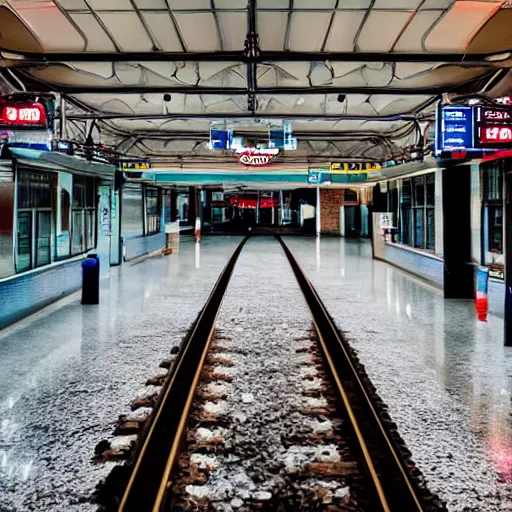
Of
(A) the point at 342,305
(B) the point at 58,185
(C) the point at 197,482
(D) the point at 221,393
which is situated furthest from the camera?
(B) the point at 58,185

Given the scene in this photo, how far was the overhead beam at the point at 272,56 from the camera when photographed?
21.3 ft

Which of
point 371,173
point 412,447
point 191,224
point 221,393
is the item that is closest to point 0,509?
point 221,393

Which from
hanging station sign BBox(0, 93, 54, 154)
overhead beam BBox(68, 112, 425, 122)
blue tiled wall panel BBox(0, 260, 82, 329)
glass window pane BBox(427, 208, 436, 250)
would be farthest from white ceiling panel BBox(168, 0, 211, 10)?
glass window pane BBox(427, 208, 436, 250)

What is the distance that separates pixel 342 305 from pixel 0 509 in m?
6.93

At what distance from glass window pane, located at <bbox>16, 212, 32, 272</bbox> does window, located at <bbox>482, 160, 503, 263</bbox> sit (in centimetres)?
801

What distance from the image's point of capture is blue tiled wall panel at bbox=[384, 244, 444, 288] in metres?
10.8

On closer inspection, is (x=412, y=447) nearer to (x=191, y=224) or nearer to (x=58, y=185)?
(x=58, y=185)

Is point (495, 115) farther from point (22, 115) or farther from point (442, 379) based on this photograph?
point (22, 115)

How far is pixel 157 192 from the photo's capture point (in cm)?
2269

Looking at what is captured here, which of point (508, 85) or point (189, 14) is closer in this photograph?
point (189, 14)

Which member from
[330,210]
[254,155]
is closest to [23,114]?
[254,155]

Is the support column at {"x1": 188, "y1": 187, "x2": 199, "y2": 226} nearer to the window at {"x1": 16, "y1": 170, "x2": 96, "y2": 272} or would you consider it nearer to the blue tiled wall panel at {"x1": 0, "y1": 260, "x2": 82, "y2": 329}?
the window at {"x1": 16, "y1": 170, "x2": 96, "y2": 272}

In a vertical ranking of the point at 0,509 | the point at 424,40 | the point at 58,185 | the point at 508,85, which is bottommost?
the point at 0,509

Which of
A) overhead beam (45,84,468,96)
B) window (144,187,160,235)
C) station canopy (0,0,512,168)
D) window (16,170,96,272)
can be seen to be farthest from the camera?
window (144,187,160,235)
